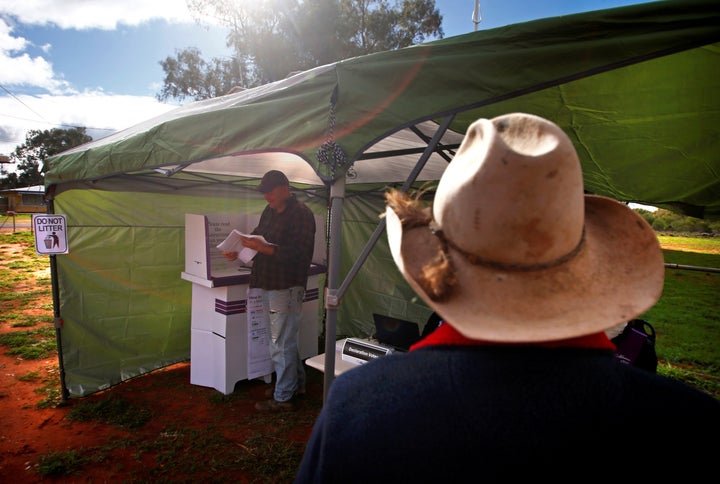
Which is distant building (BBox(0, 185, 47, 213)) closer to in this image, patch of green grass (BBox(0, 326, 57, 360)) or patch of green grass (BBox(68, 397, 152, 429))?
patch of green grass (BBox(0, 326, 57, 360))

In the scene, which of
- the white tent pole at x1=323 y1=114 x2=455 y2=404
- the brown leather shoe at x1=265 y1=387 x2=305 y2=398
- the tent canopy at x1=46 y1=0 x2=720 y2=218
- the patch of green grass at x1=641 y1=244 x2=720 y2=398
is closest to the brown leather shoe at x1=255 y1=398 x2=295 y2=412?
the brown leather shoe at x1=265 y1=387 x2=305 y2=398

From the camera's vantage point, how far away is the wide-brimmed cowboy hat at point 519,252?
0.75 meters

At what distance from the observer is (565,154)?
775mm

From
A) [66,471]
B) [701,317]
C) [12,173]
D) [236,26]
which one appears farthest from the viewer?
[12,173]

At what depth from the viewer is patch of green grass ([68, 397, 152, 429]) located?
3.73 metres

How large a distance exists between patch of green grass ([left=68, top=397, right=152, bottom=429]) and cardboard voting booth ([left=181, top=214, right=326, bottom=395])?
711 millimetres

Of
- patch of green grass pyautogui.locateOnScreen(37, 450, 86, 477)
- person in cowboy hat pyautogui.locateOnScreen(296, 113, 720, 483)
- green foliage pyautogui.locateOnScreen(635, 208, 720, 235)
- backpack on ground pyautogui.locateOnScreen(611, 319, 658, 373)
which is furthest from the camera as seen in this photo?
green foliage pyautogui.locateOnScreen(635, 208, 720, 235)

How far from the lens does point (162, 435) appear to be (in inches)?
139

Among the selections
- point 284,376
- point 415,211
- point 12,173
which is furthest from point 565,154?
point 12,173

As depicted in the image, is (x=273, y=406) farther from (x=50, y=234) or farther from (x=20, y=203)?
(x=20, y=203)

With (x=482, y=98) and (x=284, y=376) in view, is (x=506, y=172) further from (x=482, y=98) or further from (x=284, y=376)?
(x=284, y=376)

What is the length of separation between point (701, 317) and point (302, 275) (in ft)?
35.2

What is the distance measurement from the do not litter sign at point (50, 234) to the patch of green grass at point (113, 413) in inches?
61.7

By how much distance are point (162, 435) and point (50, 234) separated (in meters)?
2.17
